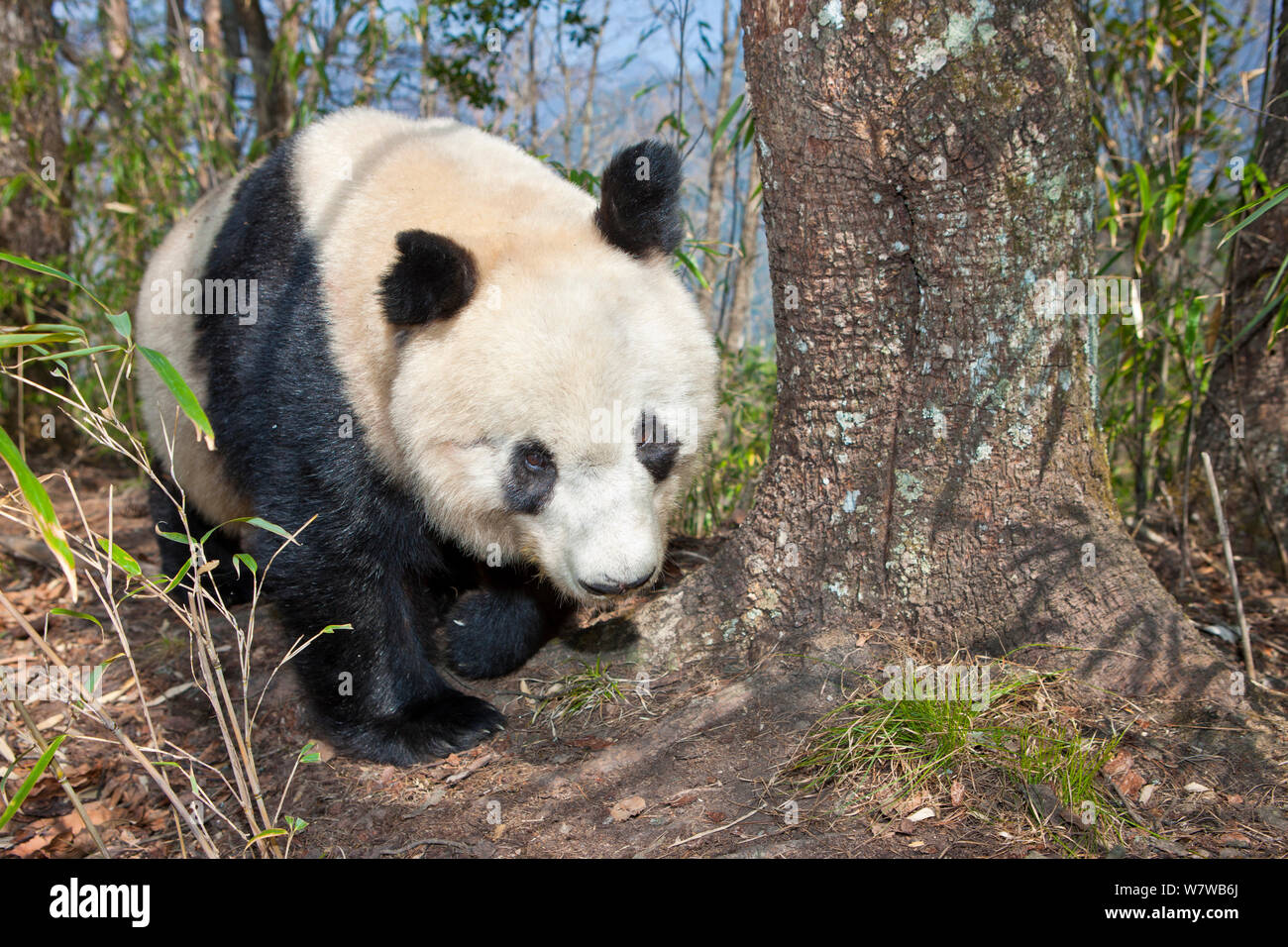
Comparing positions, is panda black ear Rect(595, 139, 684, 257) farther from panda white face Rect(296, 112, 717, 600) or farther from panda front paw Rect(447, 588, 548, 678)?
panda front paw Rect(447, 588, 548, 678)

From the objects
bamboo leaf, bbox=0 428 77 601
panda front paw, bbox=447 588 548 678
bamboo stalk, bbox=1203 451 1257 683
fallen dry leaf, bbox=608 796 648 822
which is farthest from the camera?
panda front paw, bbox=447 588 548 678

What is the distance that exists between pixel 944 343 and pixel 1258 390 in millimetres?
2001

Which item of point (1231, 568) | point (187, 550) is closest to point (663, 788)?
point (1231, 568)

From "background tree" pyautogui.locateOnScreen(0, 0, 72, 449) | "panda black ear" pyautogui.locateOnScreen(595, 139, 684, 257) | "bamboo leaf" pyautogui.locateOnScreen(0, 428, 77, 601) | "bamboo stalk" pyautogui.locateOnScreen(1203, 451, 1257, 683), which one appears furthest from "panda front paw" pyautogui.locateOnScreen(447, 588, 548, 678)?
"background tree" pyautogui.locateOnScreen(0, 0, 72, 449)

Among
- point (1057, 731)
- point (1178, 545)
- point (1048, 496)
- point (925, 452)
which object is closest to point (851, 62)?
point (925, 452)

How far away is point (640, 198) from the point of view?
2.83m

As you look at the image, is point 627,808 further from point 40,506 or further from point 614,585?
point 40,506

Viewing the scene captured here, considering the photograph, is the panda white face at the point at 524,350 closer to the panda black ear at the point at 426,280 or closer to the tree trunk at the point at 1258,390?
the panda black ear at the point at 426,280

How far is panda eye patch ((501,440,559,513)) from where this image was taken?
8.61 feet

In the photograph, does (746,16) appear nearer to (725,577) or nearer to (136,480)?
(725,577)

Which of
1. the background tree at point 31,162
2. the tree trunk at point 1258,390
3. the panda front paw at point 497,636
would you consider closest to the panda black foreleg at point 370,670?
the panda front paw at point 497,636

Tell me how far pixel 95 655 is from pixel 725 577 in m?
2.78

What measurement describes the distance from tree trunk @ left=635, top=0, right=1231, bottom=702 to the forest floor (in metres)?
0.25
